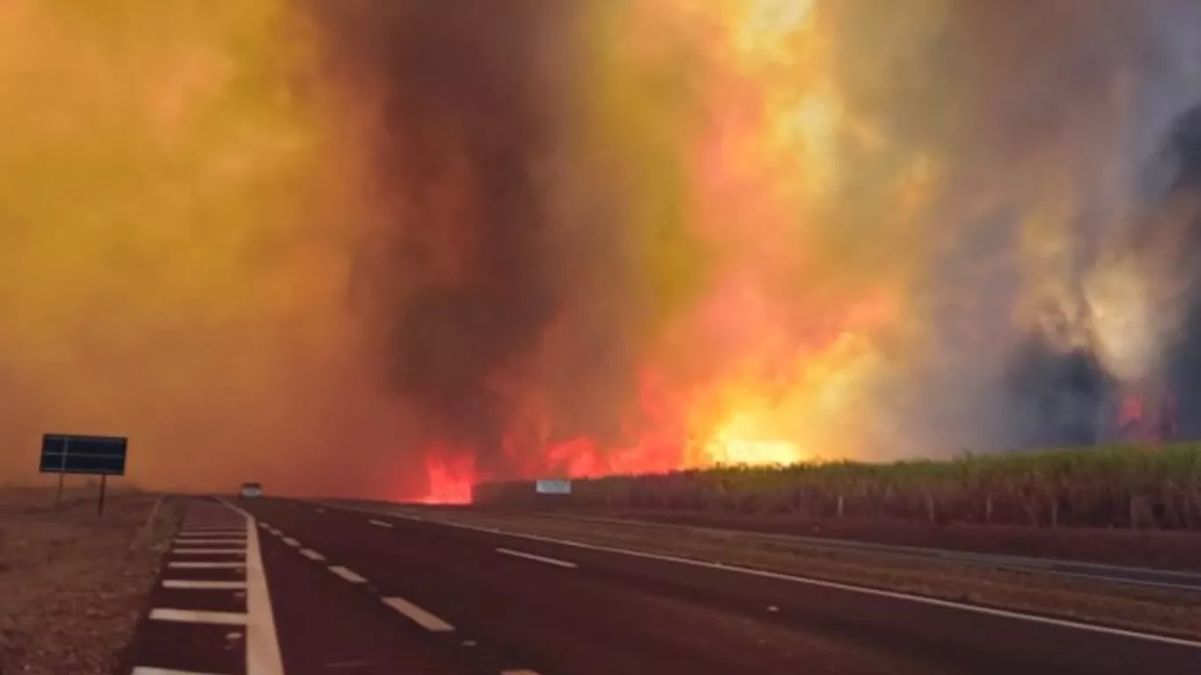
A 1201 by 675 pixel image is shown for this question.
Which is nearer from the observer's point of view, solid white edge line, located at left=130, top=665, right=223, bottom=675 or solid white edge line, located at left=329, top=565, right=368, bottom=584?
solid white edge line, located at left=130, top=665, right=223, bottom=675

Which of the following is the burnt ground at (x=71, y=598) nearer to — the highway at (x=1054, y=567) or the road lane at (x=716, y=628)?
the road lane at (x=716, y=628)

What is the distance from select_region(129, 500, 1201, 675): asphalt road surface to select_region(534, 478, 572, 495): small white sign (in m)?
52.0

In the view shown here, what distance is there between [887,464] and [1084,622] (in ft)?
119

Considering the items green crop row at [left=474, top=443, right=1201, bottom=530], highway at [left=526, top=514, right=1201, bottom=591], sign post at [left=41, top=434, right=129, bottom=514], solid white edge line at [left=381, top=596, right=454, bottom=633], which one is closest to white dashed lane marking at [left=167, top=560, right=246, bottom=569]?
solid white edge line at [left=381, top=596, right=454, bottom=633]

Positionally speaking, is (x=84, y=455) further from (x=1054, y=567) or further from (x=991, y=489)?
(x=1054, y=567)

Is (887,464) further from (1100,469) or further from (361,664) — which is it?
(361,664)

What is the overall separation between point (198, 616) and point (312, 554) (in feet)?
30.9

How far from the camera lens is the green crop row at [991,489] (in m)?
32.5

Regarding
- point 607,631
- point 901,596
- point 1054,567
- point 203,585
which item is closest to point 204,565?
point 203,585

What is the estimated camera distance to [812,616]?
491 inches

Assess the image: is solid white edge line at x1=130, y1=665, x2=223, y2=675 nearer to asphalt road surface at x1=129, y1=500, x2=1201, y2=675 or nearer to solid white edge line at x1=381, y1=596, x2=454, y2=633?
asphalt road surface at x1=129, y1=500, x2=1201, y2=675

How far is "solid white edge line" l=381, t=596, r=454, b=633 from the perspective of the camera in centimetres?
1096

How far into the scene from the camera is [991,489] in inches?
1533

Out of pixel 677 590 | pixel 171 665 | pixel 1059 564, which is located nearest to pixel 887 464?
pixel 1059 564
